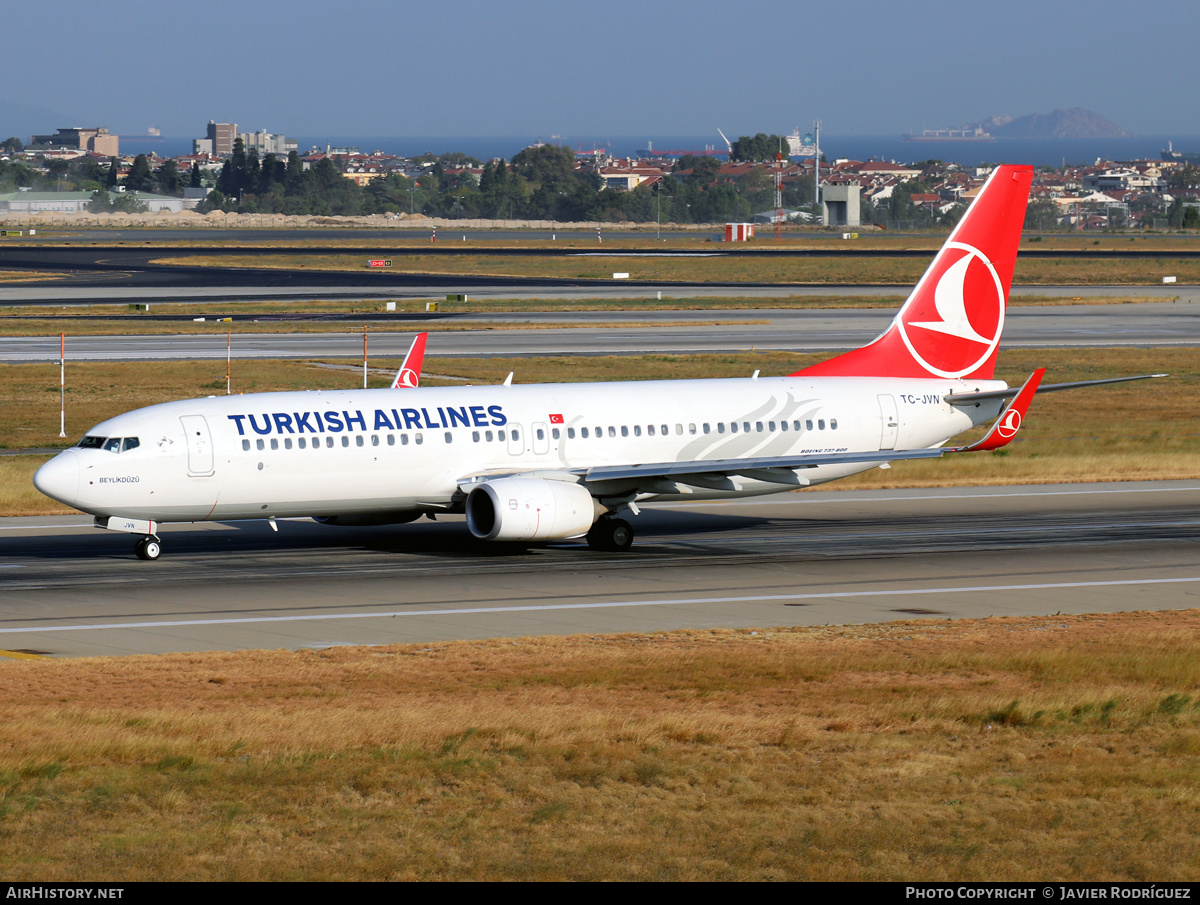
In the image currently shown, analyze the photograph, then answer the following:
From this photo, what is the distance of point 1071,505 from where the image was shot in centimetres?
4684

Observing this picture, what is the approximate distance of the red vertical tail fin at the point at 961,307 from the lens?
4450cm

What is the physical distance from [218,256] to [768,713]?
160853 mm

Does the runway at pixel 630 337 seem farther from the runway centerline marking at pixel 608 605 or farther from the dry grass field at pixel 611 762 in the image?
the dry grass field at pixel 611 762

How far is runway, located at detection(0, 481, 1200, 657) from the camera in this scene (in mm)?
30672

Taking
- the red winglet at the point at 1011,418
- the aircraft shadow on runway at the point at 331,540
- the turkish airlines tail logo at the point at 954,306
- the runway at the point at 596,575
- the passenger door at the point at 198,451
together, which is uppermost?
the turkish airlines tail logo at the point at 954,306

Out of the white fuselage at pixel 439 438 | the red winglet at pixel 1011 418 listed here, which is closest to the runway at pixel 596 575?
the white fuselage at pixel 439 438

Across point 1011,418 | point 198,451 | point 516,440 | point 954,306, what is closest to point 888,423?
point 1011,418

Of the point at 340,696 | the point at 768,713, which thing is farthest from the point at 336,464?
the point at 768,713

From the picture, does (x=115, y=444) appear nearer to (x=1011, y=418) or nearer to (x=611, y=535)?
(x=611, y=535)

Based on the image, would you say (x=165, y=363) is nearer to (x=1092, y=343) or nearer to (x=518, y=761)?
(x=1092, y=343)

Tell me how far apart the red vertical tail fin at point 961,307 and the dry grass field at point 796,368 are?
297 inches

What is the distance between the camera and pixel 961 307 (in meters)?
45.2

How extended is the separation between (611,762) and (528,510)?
17.4 metres

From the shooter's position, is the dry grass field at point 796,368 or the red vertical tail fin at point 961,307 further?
the dry grass field at point 796,368
